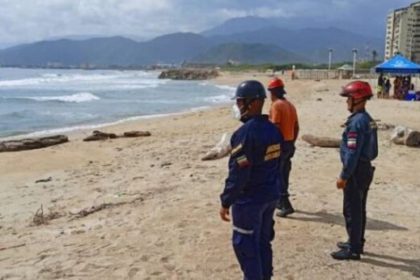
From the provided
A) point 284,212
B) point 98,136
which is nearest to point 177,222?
point 284,212

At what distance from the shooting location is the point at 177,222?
659 cm

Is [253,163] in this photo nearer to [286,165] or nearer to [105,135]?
[286,165]

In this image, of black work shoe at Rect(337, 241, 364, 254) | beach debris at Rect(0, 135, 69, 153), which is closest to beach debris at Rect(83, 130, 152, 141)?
beach debris at Rect(0, 135, 69, 153)

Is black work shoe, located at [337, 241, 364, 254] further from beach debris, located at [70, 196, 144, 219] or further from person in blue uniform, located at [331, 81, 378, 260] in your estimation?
beach debris, located at [70, 196, 144, 219]

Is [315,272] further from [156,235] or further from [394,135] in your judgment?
[394,135]

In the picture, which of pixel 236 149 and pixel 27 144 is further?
pixel 27 144

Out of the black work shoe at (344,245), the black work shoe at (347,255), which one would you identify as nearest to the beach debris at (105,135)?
the black work shoe at (344,245)

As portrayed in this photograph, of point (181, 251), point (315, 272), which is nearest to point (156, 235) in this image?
point (181, 251)

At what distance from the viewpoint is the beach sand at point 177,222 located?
524 cm

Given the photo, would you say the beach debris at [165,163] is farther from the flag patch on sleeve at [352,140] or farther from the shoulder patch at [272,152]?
the shoulder patch at [272,152]

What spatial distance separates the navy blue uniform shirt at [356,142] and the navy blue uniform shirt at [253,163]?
1379 millimetres

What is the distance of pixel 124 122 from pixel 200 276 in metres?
20.4

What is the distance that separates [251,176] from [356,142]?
5.30ft

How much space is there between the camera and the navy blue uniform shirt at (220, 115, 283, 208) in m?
3.67
